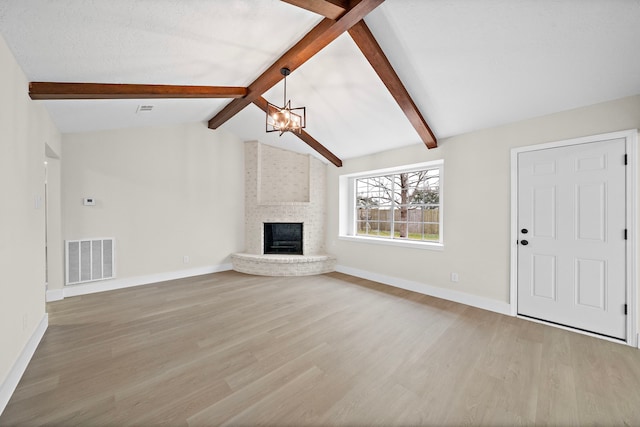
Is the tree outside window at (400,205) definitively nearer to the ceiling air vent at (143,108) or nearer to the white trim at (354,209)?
the white trim at (354,209)

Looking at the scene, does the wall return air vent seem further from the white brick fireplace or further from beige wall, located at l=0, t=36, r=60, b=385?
the white brick fireplace

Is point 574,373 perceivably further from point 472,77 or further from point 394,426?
point 472,77

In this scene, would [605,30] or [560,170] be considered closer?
[605,30]

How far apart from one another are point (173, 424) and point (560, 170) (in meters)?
4.21

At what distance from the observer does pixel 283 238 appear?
5836 mm

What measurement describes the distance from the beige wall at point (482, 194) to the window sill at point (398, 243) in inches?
3.2

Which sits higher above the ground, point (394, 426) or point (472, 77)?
point (472, 77)

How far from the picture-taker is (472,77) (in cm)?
268

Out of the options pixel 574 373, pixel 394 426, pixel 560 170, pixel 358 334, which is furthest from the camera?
pixel 560 170

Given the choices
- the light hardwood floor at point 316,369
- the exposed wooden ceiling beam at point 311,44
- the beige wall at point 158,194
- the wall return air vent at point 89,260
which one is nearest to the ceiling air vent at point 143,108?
the beige wall at point 158,194

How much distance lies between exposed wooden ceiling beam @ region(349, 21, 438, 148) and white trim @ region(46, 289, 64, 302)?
507 cm

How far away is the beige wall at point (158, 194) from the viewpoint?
3.97 m

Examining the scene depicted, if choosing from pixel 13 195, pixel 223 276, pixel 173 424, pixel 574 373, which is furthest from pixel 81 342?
pixel 574 373

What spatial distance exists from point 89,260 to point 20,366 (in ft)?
7.92
